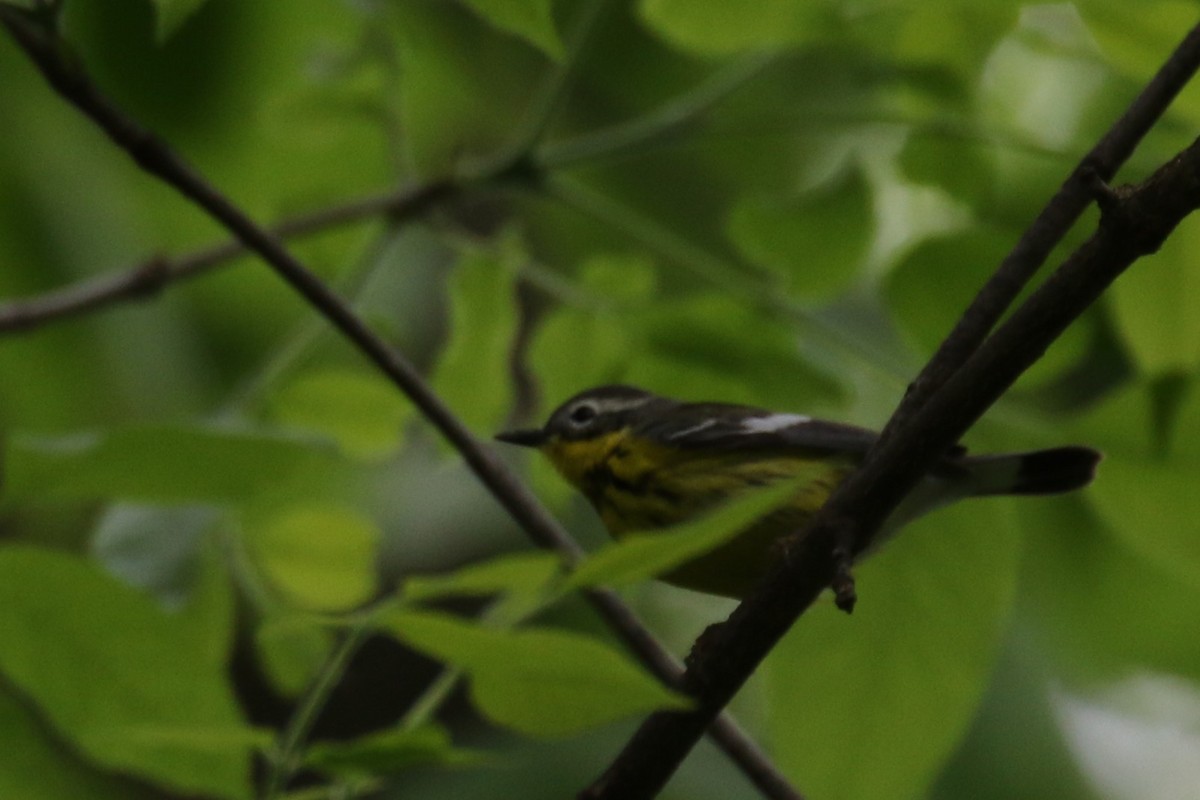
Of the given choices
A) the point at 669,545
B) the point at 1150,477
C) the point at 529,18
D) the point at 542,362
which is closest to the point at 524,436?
the point at 542,362

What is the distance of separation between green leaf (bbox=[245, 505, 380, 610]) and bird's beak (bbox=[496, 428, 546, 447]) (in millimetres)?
282

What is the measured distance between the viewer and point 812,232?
198 cm

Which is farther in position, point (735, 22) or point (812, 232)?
point (812, 232)

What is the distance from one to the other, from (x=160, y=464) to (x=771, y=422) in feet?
2.71

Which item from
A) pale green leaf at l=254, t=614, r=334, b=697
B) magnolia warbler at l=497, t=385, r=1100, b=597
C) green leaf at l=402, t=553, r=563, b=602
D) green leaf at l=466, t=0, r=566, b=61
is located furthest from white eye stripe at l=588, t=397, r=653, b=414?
green leaf at l=402, t=553, r=563, b=602

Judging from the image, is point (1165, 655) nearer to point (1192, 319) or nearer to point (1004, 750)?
point (1004, 750)

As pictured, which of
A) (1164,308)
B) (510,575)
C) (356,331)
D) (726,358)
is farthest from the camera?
(726,358)

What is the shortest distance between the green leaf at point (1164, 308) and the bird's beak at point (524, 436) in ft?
2.83

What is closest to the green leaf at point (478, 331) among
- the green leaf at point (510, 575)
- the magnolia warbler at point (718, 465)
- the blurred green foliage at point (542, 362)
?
the blurred green foliage at point (542, 362)

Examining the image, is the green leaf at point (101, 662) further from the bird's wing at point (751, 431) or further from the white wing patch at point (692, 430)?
the white wing patch at point (692, 430)

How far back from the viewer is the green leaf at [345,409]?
2.04m

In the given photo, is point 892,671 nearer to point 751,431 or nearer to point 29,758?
point 751,431

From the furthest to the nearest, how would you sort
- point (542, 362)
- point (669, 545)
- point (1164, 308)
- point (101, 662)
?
point (542, 362)
point (1164, 308)
point (101, 662)
point (669, 545)

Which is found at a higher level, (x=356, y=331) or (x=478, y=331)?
(x=356, y=331)
